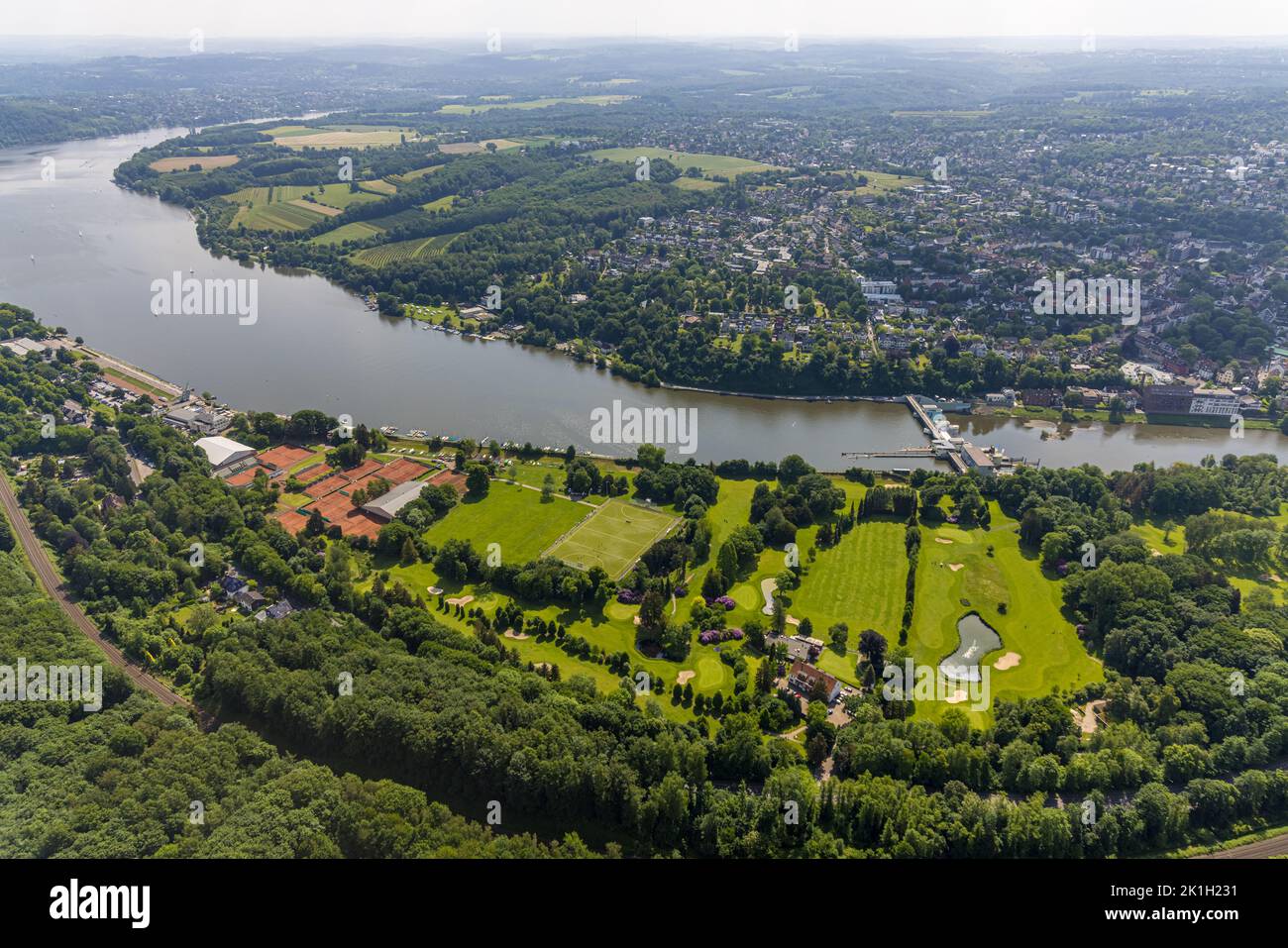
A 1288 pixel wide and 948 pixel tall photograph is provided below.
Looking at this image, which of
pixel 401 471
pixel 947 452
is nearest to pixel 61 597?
pixel 401 471

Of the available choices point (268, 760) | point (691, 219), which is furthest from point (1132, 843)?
point (691, 219)

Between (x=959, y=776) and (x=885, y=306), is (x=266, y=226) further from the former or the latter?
(x=959, y=776)

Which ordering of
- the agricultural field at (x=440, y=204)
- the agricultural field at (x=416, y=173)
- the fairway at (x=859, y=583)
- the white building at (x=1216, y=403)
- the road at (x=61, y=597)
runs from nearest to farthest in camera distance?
the road at (x=61, y=597), the fairway at (x=859, y=583), the white building at (x=1216, y=403), the agricultural field at (x=440, y=204), the agricultural field at (x=416, y=173)

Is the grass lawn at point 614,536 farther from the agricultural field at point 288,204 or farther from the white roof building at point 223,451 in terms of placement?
the agricultural field at point 288,204

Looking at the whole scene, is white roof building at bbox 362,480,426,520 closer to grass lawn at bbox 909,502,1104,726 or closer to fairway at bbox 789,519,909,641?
fairway at bbox 789,519,909,641

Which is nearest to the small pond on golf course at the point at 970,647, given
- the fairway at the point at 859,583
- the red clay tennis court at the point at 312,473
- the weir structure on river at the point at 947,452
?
the fairway at the point at 859,583

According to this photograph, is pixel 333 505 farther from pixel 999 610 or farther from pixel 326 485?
pixel 999 610
